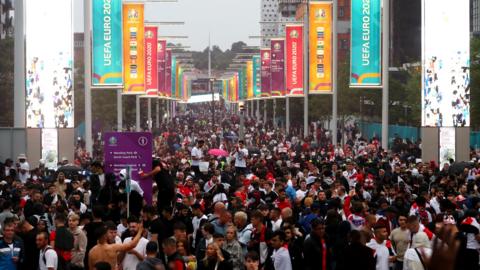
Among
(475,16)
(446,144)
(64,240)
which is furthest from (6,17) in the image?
(64,240)

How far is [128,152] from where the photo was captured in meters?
15.8

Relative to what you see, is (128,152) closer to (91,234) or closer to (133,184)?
(133,184)

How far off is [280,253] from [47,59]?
25611 millimetres

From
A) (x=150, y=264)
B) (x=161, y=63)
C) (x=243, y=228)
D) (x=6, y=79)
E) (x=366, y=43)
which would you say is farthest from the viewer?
(x=6, y=79)

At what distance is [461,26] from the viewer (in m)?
35.0

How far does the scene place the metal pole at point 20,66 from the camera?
122 ft

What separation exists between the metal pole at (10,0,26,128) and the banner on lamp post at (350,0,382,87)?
1014 cm

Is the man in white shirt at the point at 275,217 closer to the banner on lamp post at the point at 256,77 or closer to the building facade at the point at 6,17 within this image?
the banner on lamp post at the point at 256,77

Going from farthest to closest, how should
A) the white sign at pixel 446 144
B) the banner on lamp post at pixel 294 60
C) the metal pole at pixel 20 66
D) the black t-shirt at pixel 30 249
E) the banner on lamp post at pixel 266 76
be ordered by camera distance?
the banner on lamp post at pixel 266 76
the banner on lamp post at pixel 294 60
the metal pole at pixel 20 66
the white sign at pixel 446 144
the black t-shirt at pixel 30 249

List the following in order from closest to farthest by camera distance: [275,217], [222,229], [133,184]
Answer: [222,229], [275,217], [133,184]

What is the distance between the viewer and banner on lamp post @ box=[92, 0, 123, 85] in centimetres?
3678

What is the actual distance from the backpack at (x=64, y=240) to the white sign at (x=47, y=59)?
24656 millimetres

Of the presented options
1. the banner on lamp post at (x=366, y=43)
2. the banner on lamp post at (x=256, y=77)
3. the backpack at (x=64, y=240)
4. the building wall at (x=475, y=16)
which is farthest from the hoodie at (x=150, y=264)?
the building wall at (x=475, y=16)

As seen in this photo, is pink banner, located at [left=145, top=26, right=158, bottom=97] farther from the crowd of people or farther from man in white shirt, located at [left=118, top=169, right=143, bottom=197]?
man in white shirt, located at [left=118, top=169, right=143, bottom=197]
